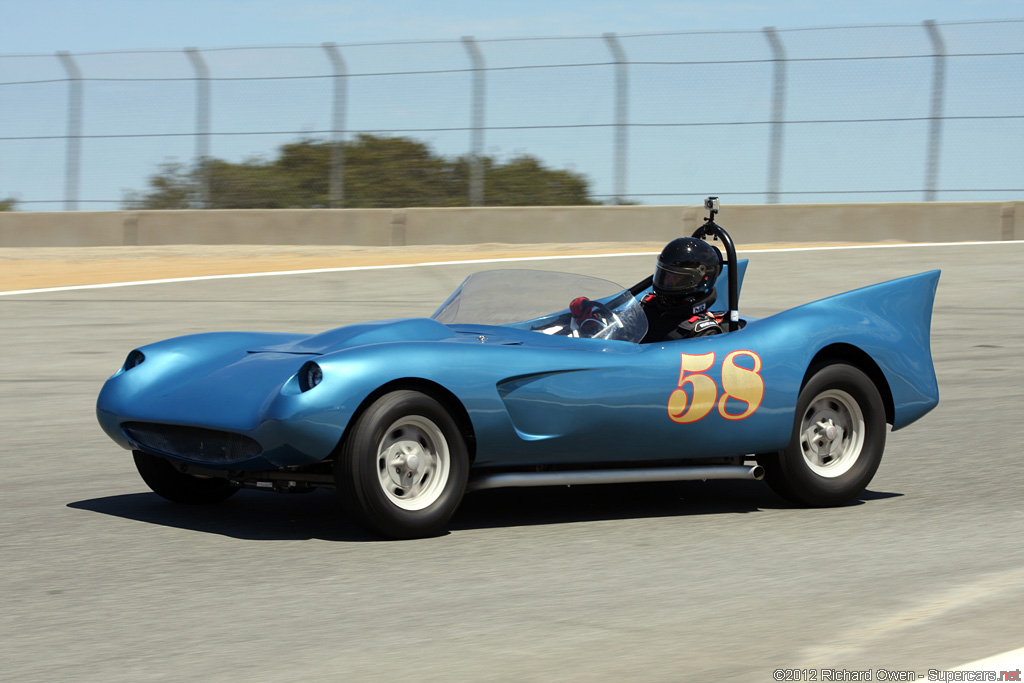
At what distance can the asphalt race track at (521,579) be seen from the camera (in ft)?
12.8

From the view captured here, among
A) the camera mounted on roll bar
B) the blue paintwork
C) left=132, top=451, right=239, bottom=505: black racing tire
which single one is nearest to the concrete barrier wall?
the camera mounted on roll bar

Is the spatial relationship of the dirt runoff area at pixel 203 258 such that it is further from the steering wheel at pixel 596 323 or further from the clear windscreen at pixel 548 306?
the steering wheel at pixel 596 323

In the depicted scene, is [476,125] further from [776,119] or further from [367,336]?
[367,336]

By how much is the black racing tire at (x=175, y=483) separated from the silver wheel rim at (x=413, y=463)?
103 cm

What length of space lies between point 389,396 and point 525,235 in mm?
14734

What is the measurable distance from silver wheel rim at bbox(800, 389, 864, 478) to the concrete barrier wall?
1272 cm

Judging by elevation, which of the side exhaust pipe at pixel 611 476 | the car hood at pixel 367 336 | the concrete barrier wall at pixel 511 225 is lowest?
the side exhaust pipe at pixel 611 476

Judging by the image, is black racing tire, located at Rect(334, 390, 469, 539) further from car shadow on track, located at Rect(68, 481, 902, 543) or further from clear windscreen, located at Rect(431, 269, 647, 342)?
clear windscreen, located at Rect(431, 269, 647, 342)

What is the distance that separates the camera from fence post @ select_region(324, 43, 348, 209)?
19.6 meters

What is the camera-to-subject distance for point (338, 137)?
19.9 metres

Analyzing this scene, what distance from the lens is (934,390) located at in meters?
6.68

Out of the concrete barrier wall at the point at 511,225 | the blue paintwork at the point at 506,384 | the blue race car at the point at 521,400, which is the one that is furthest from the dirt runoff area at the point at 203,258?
the blue paintwork at the point at 506,384

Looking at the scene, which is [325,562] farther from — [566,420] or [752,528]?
[752,528]

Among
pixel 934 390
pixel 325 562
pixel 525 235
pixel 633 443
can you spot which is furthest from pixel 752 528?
pixel 525 235
